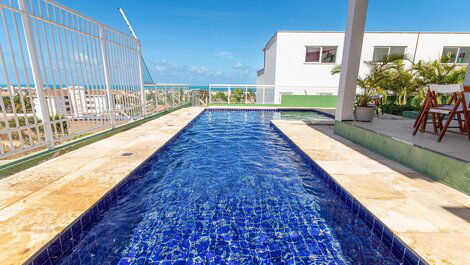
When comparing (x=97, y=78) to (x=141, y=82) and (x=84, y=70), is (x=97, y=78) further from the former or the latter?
(x=141, y=82)

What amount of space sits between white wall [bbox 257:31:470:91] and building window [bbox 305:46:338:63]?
0.77 feet

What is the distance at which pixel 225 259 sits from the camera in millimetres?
1634

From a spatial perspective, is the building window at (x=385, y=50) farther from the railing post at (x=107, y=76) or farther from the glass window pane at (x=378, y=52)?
the railing post at (x=107, y=76)

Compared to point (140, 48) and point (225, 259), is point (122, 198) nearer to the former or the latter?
point (225, 259)

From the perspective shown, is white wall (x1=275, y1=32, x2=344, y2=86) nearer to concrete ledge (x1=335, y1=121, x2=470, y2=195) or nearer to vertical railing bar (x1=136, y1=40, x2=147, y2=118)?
vertical railing bar (x1=136, y1=40, x2=147, y2=118)

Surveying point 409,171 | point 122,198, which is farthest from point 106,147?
point 409,171

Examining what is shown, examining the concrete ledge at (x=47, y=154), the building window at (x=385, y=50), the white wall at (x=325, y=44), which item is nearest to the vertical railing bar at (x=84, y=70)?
the concrete ledge at (x=47, y=154)

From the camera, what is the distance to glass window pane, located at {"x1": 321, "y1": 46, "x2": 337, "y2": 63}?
12.8m

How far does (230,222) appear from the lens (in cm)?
208

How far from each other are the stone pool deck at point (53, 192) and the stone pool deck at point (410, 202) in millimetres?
2602

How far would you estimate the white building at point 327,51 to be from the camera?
12305mm

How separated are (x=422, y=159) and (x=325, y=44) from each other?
11.9 metres

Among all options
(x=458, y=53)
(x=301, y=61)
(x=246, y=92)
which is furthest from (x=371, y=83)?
(x=458, y=53)

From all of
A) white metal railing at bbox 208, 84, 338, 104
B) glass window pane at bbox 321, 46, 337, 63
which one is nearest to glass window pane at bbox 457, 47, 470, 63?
glass window pane at bbox 321, 46, 337, 63
